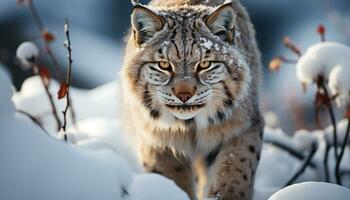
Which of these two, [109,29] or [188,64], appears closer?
[188,64]

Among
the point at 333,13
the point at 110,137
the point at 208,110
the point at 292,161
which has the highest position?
the point at 333,13

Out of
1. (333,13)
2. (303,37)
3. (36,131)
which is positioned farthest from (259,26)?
(36,131)

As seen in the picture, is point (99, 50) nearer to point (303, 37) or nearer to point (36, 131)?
point (303, 37)

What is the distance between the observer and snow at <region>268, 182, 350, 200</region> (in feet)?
8.30

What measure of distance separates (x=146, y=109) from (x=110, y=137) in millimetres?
1261

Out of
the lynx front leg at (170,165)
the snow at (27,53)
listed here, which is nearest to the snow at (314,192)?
the lynx front leg at (170,165)

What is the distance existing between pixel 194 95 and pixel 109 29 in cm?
1359

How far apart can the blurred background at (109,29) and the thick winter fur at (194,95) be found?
227 inches

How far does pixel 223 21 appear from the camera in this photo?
3613 mm

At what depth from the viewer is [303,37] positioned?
43.6 feet

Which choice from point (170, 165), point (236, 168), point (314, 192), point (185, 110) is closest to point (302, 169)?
point (236, 168)

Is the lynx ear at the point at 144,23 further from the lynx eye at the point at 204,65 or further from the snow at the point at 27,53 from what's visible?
the snow at the point at 27,53

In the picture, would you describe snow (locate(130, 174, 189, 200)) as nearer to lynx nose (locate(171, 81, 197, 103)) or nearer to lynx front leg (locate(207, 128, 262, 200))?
lynx nose (locate(171, 81, 197, 103))

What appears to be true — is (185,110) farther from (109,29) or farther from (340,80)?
(109,29)
